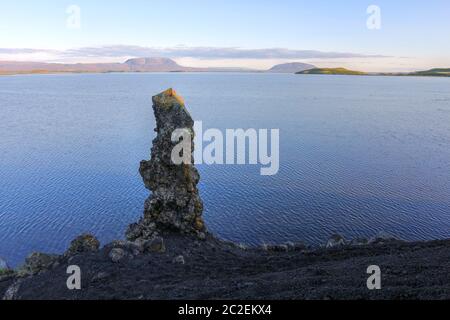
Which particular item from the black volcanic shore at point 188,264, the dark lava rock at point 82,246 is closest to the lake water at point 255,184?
the black volcanic shore at point 188,264

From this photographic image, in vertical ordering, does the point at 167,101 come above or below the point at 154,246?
above

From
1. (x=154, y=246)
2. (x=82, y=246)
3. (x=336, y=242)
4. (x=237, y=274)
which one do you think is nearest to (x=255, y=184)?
(x=336, y=242)

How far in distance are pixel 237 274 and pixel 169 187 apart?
41.4 ft

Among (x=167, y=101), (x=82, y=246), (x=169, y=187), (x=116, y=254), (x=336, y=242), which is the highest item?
(x=167, y=101)

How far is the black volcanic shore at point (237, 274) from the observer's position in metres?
23.1

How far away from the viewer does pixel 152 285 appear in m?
27.4

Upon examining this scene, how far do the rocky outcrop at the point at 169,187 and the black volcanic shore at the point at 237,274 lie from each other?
1.53 meters

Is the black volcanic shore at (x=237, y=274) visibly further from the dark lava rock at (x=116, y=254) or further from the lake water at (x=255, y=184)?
the lake water at (x=255, y=184)

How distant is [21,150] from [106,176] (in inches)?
1195

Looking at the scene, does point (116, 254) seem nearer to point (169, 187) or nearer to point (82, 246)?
point (82, 246)

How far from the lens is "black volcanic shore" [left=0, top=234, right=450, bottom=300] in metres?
23.1

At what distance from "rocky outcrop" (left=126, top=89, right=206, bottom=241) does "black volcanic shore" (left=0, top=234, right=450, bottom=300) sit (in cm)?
153

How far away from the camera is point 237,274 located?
29953 mm
